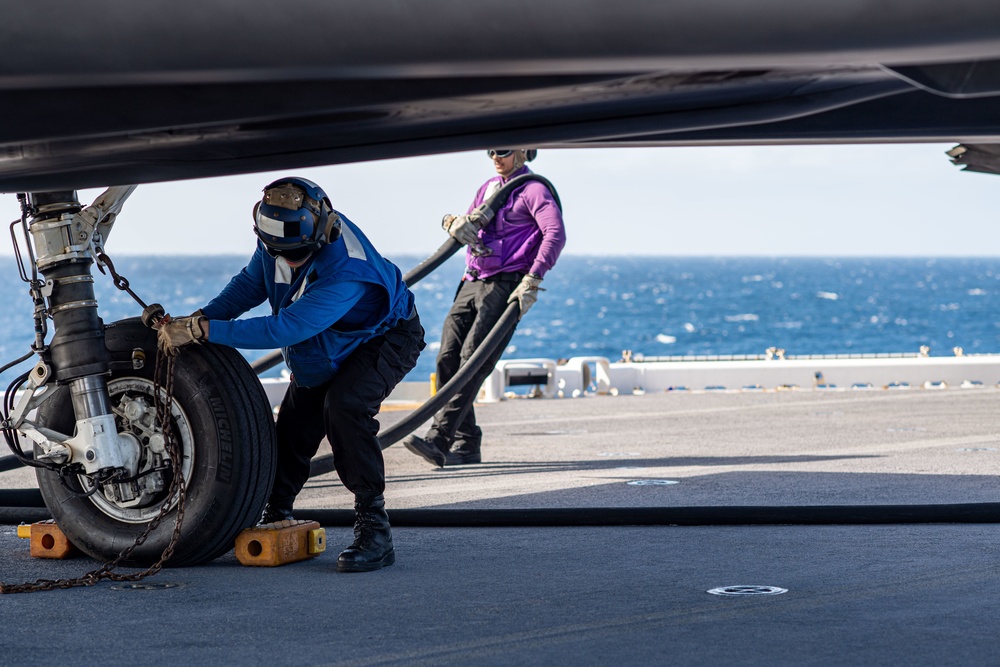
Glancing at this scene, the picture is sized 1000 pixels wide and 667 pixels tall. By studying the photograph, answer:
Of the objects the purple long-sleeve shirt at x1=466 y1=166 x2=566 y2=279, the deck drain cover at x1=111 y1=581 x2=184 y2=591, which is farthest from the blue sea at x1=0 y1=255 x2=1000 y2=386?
the deck drain cover at x1=111 y1=581 x2=184 y2=591

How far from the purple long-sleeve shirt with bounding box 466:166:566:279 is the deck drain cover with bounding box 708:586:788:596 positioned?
364cm

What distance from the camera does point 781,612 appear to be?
11.7ft

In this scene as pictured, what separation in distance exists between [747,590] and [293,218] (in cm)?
196

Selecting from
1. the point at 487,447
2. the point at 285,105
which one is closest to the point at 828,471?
the point at 487,447

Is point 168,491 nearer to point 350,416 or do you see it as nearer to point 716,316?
point 350,416

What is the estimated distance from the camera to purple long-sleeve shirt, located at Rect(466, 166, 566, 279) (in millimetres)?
7363

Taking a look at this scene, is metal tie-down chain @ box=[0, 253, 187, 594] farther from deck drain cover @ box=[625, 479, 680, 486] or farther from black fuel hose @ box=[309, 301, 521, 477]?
deck drain cover @ box=[625, 479, 680, 486]

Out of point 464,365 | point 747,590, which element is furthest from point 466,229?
point 747,590

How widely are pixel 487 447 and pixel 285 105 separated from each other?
600 cm

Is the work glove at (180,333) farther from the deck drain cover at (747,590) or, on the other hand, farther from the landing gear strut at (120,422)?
the deck drain cover at (747,590)

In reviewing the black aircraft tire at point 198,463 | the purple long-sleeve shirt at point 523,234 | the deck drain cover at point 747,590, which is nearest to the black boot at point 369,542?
the black aircraft tire at point 198,463

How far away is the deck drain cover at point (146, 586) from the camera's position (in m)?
4.06

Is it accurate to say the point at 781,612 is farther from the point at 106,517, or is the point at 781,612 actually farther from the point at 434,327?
the point at 434,327

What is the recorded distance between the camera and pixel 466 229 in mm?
7258
